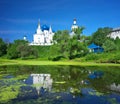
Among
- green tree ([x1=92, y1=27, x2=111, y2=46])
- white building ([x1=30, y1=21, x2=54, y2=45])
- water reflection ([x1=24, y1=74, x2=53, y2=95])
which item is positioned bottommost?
water reflection ([x1=24, y1=74, x2=53, y2=95])

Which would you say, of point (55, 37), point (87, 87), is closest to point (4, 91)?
point (87, 87)

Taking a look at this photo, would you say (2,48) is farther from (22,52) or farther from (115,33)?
(115,33)

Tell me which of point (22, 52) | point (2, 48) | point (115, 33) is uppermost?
point (115, 33)

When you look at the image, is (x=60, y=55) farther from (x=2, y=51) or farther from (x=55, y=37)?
(x=2, y=51)

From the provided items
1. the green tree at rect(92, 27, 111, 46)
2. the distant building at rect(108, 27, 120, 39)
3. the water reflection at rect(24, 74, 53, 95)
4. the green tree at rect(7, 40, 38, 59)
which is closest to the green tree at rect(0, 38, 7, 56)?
the green tree at rect(7, 40, 38, 59)

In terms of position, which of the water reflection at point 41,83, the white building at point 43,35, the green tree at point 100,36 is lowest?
the water reflection at point 41,83

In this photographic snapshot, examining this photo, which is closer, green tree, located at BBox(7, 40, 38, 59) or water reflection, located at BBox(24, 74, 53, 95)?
water reflection, located at BBox(24, 74, 53, 95)

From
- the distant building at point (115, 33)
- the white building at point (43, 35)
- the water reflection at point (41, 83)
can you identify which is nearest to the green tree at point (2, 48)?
the distant building at point (115, 33)

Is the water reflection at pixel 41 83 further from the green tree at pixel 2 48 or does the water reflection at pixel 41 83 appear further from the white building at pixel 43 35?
the white building at pixel 43 35

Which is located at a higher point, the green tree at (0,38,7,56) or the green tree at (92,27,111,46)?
the green tree at (92,27,111,46)

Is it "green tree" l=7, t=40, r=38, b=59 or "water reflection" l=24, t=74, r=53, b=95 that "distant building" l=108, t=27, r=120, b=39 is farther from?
"water reflection" l=24, t=74, r=53, b=95

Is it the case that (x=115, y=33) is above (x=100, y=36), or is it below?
above

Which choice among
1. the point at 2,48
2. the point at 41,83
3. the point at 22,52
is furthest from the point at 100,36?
the point at 41,83

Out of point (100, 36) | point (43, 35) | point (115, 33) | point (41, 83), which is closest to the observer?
point (41, 83)
